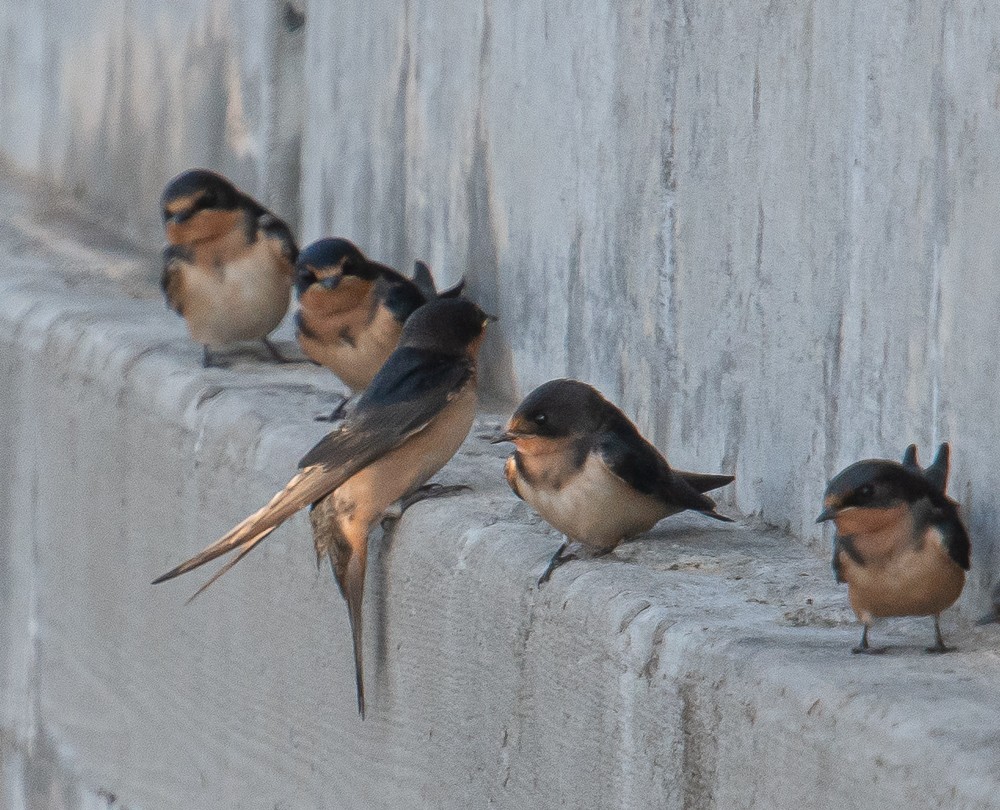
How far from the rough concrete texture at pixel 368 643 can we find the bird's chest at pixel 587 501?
0.06m

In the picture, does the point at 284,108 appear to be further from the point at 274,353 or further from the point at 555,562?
the point at 555,562

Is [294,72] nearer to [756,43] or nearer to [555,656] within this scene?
[756,43]

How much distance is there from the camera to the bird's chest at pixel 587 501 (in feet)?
8.97

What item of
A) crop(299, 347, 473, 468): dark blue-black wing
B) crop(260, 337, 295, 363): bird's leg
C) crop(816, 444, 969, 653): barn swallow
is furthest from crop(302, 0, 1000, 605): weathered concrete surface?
crop(260, 337, 295, 363): bird's leg

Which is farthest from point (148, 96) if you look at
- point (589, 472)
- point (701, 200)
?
point (589, 472)

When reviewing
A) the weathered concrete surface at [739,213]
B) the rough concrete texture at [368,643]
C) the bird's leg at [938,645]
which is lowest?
the rough concrete texture at [368,643]

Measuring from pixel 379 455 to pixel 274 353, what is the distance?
1423 millimetres

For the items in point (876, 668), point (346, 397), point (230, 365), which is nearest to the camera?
point (876, 668)

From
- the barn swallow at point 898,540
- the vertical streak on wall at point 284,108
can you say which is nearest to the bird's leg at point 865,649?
the barn swallow at point 898,540

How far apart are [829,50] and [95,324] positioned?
261 cm

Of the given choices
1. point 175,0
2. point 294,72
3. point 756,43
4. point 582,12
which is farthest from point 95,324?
point 756,43

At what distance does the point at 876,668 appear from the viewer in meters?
2.13

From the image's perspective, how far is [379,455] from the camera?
3.11 metres

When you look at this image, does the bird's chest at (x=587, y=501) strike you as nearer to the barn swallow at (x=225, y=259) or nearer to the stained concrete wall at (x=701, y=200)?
the stained concrete wall at (x=701, y=200)
